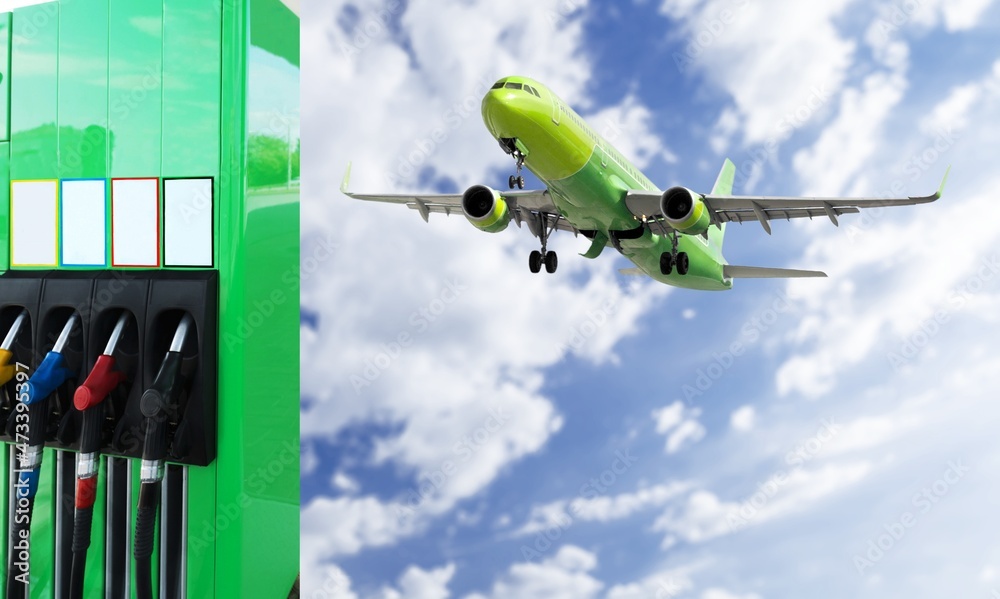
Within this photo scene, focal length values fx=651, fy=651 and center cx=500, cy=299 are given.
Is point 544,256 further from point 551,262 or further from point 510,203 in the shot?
point 510,203

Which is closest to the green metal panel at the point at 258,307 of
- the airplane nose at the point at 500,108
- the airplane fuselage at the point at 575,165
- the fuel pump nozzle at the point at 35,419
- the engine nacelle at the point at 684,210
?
the fuel pump nozzle at the point at 35,419

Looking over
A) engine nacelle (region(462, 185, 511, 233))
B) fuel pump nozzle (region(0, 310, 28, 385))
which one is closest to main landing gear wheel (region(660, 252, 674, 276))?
engine nacelle (region(462, 185, 511, 233))

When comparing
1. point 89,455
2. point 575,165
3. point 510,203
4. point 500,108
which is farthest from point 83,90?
point 510,203

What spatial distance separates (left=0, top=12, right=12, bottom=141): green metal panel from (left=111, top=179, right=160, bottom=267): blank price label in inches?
25.5

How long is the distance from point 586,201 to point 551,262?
0.87 meters

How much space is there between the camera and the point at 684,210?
207 inches

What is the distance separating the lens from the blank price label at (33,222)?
7.65ft

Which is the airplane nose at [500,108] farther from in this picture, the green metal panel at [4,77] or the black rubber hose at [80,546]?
the black rubber hose at [80,546]

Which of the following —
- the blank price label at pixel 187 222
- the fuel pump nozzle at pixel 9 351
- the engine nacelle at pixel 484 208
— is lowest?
the fuel pump nozzle at pixel 9 351

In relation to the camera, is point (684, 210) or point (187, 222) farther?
point (684, 210)

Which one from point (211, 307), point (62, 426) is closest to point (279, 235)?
point (211, 307)

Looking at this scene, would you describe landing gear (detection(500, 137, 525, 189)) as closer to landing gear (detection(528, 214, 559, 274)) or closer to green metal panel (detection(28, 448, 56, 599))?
landing gear (detection(528, 214, 559, 274))

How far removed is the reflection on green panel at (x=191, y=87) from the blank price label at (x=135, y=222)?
4.3 inches

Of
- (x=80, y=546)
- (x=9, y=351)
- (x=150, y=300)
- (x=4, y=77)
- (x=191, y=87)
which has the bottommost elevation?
(x=80, y=546)
